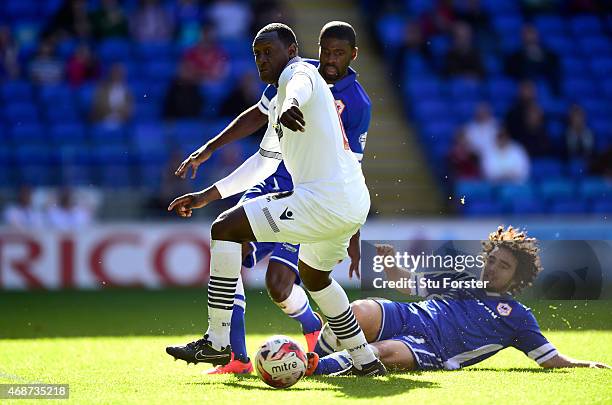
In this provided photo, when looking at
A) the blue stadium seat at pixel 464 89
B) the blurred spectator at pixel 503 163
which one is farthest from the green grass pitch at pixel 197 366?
the blue stadium seat at pixel 464 89

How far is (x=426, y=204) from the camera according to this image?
51.0 ft

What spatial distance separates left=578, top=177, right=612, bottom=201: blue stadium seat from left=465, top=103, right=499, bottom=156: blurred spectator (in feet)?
4.48

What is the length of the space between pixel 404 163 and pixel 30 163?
16.8 ft

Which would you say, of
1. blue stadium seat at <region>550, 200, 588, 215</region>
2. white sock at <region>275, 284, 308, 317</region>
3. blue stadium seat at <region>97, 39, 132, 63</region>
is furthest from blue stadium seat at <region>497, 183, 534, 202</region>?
Result: white sock at <region>275, 284, 308, 317</region>

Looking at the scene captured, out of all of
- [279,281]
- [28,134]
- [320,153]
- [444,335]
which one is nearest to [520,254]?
[444,335]

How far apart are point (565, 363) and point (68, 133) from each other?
9.96m

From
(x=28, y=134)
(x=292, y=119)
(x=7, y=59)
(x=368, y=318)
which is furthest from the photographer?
(x=7, y=59)

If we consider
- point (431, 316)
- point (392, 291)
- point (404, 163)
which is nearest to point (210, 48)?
point (404, 163)

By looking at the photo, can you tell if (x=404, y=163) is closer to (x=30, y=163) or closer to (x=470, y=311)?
(x=30, y=163)

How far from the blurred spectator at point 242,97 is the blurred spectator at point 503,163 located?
3.29 metres

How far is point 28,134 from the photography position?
15.7 meters

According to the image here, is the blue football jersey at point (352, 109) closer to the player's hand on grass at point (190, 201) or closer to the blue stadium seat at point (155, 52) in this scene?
the player's hand on grass at point (190, 201)

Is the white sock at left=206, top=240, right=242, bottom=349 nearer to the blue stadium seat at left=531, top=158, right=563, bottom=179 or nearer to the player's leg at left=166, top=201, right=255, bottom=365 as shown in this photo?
the player's leg at left=166, top=201, right=255, bottom=365

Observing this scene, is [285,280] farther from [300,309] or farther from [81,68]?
[81,68]
